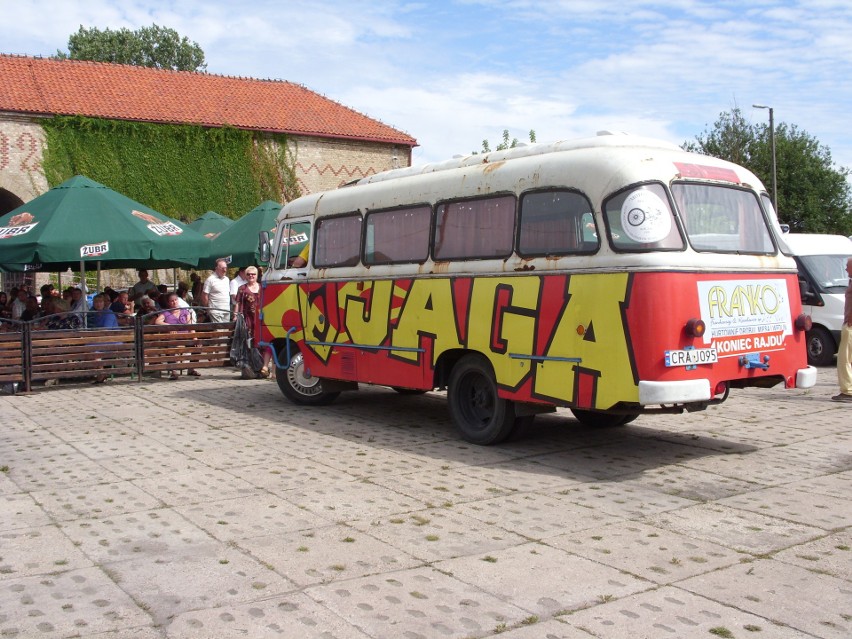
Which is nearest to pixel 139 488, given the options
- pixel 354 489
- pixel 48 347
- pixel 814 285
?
pixel 354 489

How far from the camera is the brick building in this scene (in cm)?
3438

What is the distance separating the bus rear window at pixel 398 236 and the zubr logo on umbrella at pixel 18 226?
6.55m

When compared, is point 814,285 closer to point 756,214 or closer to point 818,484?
point 756,214

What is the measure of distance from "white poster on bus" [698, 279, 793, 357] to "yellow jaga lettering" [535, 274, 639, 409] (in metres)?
0.74

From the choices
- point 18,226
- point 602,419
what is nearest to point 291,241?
point 602,419

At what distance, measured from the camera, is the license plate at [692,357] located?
732cm

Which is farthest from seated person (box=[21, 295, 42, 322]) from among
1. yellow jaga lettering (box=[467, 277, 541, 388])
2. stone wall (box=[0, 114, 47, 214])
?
stone wall (box=[0, 114, 47, 214])

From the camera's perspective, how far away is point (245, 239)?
57.2ft

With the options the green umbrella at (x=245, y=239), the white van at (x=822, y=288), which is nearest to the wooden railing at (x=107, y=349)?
Result: the green umbrella at (x=245, y=239)

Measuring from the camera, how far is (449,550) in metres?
5.59

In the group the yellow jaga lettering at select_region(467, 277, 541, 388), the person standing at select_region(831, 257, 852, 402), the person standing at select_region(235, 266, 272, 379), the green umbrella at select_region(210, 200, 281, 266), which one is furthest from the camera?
the green umbrella at select_region(210, 200, 281, 266)

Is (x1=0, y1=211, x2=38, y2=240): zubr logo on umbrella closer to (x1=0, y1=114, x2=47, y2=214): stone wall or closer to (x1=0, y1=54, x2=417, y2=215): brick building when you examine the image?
(x1=0, y1=114, x2=47, y2=214): stone wall

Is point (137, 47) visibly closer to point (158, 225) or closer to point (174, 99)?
point (174, 99)

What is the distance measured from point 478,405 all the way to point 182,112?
106ft
